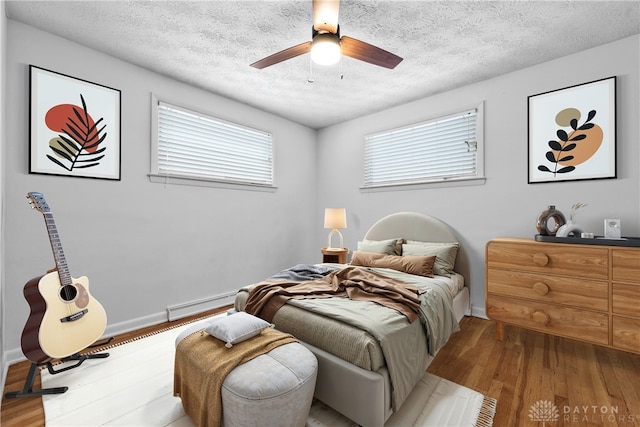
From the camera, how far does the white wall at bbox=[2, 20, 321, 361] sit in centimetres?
222

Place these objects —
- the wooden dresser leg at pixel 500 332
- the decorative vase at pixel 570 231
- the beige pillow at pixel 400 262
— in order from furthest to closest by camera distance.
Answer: the beige pillow at pixel 400 262
the wooden dresser leg at pixel 500 332
the decorative vase at pixel 570 231

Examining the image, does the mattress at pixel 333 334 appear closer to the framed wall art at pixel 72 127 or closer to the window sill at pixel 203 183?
the window sill at pixel 203 183

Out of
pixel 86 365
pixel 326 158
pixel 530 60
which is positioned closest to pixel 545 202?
pixel 530 60

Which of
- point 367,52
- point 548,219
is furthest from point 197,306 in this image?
point 548,219

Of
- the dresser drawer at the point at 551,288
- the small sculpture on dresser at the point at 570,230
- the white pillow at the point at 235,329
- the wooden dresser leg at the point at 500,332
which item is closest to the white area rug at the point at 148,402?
the white pillow at the point at 235,329

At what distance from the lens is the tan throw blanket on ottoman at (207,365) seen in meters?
1.38

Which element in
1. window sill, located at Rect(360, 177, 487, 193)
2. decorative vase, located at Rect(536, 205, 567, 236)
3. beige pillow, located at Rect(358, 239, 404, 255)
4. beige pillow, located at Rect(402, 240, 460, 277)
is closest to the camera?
decorative vase, located at Rect(536, 205, 567, 236)

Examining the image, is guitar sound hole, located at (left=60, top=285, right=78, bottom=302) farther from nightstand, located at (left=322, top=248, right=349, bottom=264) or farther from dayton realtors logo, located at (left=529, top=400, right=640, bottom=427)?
dayton realtors logo, located at (left=529, top=400, right=640, bottom=427)

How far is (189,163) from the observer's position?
3.29 metres

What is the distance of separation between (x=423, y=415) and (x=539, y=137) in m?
2.81

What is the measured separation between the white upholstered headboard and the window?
1.62ft

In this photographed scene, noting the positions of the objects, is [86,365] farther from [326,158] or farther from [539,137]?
[539,137]

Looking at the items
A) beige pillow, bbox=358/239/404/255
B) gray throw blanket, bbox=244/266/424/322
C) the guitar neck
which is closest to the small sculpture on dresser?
gray throw blanket, bbox=244/266/424/322

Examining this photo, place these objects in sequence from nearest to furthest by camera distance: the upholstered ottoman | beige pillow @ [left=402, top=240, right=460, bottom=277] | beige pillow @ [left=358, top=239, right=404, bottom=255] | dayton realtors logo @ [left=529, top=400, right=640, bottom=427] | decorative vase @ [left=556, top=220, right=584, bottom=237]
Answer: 1. the upholstered ottoman
2. dayton realtors logo @ [left=529, top=400, right=640, bottom=427]
3. decorative vase @ [left=556, top=220, right=584, bottom=237]
4. beige pillow @ [left=402, top=240, right=460, bottom=277]
5. beige pillow @ [left=358, top=239, right=404, bottom=255]
